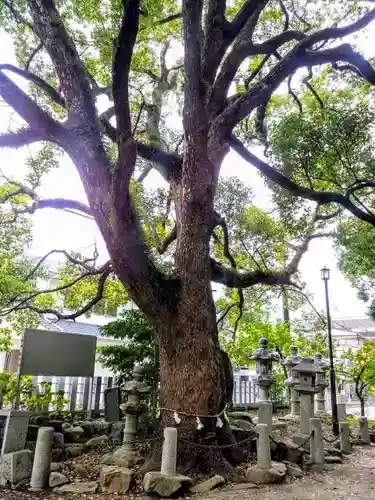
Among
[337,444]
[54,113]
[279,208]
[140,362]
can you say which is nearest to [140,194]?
[54,113]

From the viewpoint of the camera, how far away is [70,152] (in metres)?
4.89

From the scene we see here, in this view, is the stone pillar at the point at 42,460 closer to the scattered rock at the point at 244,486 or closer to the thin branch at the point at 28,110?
the scattered rock at the point at 244,486

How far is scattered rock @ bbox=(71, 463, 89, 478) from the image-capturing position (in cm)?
482

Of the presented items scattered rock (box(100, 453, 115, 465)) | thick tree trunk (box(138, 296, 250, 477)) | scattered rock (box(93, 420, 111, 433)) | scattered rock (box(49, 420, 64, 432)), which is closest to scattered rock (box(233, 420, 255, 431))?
thick tree trunk (box(138, 296, 250, 477))

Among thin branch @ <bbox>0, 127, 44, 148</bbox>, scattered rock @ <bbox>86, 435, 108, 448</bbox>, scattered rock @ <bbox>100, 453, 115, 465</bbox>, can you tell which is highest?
thin branch @ <bbox>0, 127, 44, 148</bbox>

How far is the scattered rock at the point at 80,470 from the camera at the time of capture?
4.82 m

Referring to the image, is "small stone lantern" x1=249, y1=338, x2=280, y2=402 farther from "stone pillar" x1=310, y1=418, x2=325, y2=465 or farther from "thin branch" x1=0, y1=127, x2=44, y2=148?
"thin branch" x1=0, y1=127, x2=44, y2=148

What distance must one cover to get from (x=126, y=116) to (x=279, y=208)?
20.4 ft

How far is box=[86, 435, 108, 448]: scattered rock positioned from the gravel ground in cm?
173

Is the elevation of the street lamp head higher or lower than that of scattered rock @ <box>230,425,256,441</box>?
higher

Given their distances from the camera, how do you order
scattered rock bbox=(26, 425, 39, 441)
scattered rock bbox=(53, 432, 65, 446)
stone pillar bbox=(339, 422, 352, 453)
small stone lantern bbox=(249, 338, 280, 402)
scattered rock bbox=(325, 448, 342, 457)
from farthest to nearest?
small stone lantern bbox=(249, 338, 280, 402), stone pillar bbox=(339, 422, 352, 453), scattered rock bbox=(325, 448, 342, 457), scattered rock bbox=(53, 432, 65, 446), scattered rock bbox=(26, 425, 39, 441)

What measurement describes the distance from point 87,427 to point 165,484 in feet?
9.10

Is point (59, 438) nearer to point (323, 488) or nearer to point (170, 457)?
point (170, 457)

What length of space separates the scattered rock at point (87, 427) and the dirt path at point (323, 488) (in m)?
2.93
